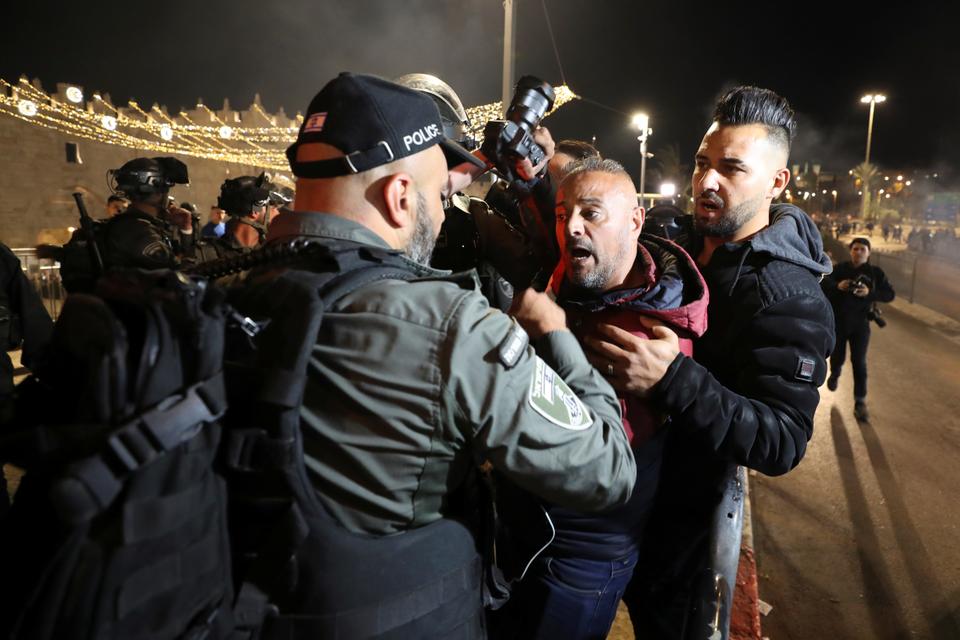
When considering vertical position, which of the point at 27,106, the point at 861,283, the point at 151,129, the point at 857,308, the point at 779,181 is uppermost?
the point at 151,129

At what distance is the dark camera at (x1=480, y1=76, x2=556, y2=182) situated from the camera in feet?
8.06

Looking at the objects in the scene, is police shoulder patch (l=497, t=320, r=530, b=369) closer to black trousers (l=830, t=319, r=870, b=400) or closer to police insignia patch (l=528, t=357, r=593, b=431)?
police insignia patch (l=528, t=357, r=593, b=431)

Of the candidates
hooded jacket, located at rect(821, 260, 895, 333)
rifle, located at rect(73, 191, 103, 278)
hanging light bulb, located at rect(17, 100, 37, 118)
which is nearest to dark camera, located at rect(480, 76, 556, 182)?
rifle, located at rect(73, 191, 103, 278)

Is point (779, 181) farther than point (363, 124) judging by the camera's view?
Yes

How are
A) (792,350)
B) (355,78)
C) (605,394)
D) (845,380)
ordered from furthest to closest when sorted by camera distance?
(845,380), (792,350), (605,394), (355,78)

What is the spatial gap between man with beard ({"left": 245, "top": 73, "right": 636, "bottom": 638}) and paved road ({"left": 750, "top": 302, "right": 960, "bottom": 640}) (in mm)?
3197

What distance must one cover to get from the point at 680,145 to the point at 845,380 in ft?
158

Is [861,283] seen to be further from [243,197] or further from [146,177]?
[146,177]

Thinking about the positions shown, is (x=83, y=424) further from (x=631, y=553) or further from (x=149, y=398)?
(x=631, y=553)

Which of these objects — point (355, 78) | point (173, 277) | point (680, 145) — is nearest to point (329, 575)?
point (173, 277)

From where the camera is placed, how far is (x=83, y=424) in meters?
1.00

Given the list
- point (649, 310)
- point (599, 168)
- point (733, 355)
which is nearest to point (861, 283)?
point (733, 355)

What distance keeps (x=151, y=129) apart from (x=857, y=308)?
31.4 metres

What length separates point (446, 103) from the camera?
2.70 metres
